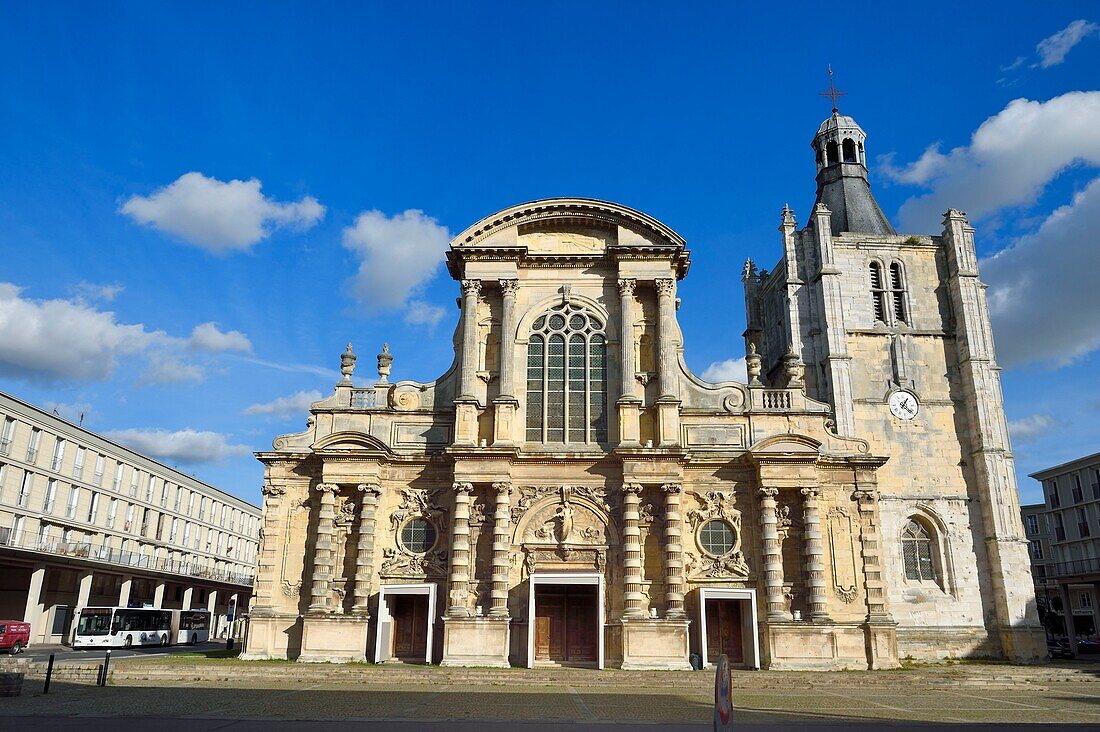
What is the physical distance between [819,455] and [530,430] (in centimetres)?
987

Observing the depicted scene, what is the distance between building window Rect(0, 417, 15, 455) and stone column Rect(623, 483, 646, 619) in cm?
3291

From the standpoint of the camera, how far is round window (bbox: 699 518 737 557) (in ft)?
85.9

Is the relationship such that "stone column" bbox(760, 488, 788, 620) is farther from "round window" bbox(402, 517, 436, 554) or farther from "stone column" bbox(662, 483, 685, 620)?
"round window" bbox(402, 517, 436, 554)

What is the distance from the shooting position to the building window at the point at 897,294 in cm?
3453

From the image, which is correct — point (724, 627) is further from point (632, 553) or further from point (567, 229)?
point (567, 229)

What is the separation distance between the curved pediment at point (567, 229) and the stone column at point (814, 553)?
394 inches

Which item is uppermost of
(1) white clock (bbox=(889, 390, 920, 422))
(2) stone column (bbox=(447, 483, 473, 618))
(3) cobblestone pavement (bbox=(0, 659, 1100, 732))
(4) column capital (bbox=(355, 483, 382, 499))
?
(1) white clock (bbox=(889, 390, 920, 422))

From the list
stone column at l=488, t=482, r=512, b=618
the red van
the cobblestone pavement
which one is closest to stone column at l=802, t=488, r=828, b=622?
the cobblestone pavement

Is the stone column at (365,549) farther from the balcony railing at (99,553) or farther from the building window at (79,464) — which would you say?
the building window at (79,464)

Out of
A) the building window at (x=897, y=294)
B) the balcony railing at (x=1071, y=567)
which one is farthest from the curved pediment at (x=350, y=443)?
the balcony railing at (x=1071, y=567)

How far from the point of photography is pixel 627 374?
2742cm

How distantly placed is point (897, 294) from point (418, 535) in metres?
23.3

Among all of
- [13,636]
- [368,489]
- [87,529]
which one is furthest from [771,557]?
[87,529]

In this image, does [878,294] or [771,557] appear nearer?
[771,557]
